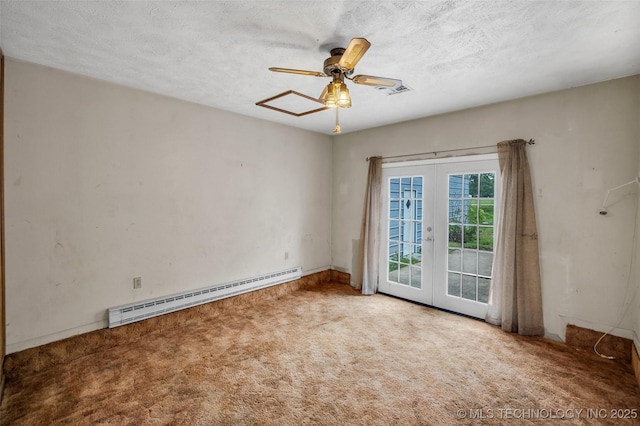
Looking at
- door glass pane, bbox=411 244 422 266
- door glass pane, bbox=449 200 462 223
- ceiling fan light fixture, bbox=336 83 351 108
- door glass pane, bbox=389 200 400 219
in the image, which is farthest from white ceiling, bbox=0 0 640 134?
door glass pane, bbox=411 244 422 266

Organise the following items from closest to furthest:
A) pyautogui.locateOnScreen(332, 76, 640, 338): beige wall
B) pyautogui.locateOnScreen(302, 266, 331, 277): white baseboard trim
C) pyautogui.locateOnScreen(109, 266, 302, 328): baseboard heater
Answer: pyautogui.locateOnScreen(332, 76, 640, 338): beige wall → pyautogui.locateOnScreen(109, 266, 302, 328): baseboard heater → pyautogui.locateOnScreen(302, 266, 331, 277): white baseboard trim

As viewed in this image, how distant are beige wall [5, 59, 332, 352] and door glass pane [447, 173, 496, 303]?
2.53 m

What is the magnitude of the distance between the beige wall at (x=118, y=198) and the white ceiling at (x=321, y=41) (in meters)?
0.37

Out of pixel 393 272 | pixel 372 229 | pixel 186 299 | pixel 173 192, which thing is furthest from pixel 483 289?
pixel 173 192

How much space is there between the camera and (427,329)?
11.0 feet

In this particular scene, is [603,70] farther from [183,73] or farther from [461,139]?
[183,73]

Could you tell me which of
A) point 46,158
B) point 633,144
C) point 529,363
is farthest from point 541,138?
point 46,158

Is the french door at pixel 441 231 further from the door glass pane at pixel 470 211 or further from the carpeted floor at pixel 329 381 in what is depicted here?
the carpeted floor at pixel 329 381

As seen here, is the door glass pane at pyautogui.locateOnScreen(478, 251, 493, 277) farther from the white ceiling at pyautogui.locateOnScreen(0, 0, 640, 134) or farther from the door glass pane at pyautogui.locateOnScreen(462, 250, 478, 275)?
the white ceiling at pyautogui.locateOnScreen(0, 0, 640, 134)

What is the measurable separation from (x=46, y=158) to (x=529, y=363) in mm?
4749

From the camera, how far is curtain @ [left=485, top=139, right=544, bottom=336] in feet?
10.3

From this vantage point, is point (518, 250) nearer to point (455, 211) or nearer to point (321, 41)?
point (455, 211)

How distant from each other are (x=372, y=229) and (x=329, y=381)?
255cm

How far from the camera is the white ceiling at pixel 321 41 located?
1752 mm
